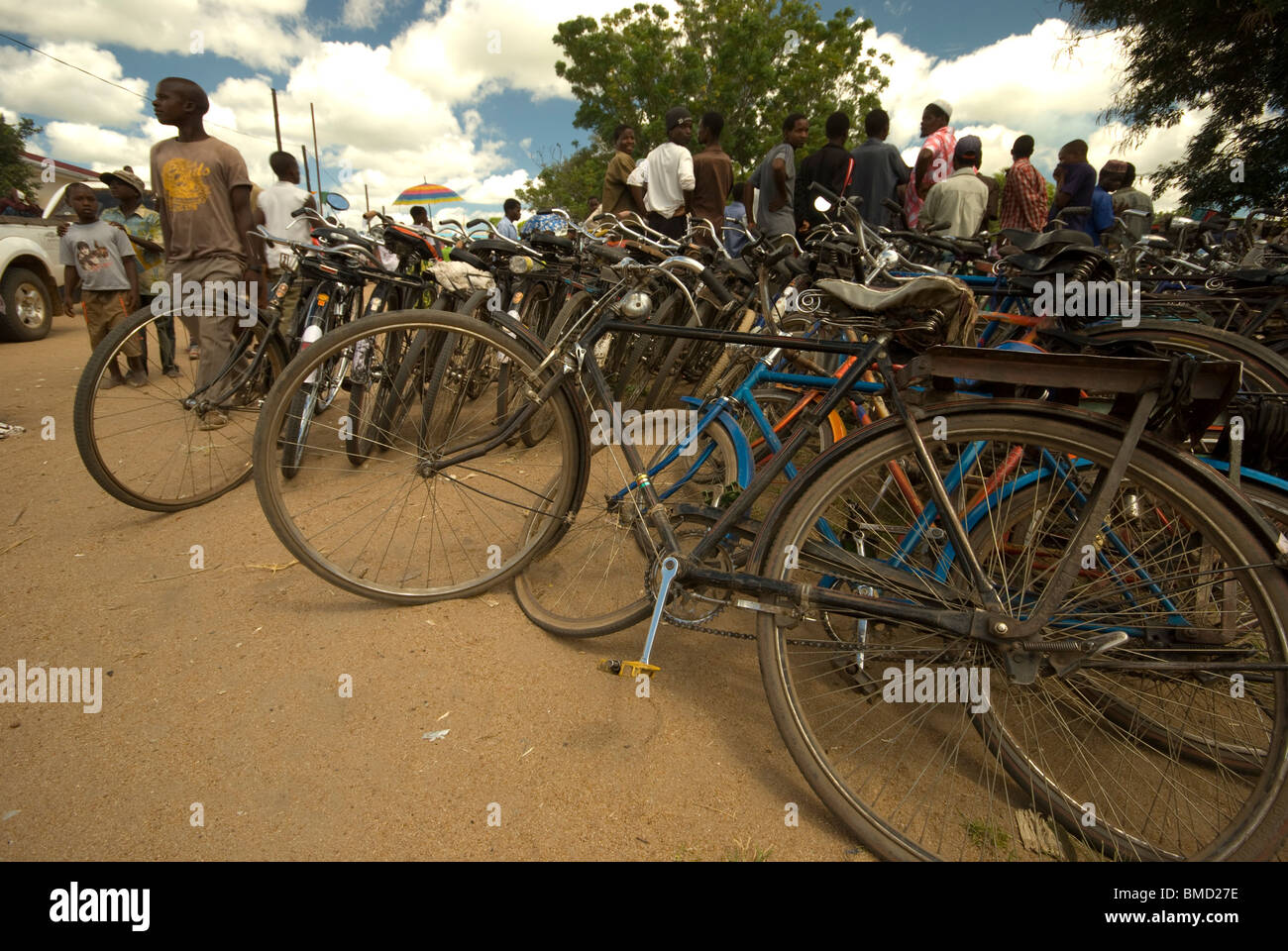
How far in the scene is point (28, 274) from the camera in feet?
24.4

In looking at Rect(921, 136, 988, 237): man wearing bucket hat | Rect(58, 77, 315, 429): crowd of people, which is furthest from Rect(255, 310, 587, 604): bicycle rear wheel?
Rect(921, 136, 988, 237): man wearing bucket hat

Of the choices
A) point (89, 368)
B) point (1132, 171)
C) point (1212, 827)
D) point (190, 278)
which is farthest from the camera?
point (1132, 171)

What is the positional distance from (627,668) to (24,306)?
373 inches

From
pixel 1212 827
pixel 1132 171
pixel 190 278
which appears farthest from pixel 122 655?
pixel 1132 171

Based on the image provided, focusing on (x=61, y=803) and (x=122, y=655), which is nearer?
(x=61, y=803)

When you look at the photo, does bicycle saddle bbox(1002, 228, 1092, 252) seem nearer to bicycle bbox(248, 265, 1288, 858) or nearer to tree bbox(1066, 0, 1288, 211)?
bicycle bbox(248, 265, 1288, 858)

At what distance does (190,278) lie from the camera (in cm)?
357

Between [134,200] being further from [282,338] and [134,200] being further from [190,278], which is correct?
[282,338]

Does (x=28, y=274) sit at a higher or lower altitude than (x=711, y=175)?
lower

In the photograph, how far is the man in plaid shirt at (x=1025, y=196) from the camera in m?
Result: 5.19

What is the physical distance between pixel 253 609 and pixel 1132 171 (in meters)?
8.31

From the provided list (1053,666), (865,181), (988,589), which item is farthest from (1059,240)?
(865,181)

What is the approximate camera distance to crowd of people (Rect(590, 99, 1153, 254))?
4.85 metres

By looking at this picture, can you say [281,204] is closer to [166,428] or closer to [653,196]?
[166,428]
